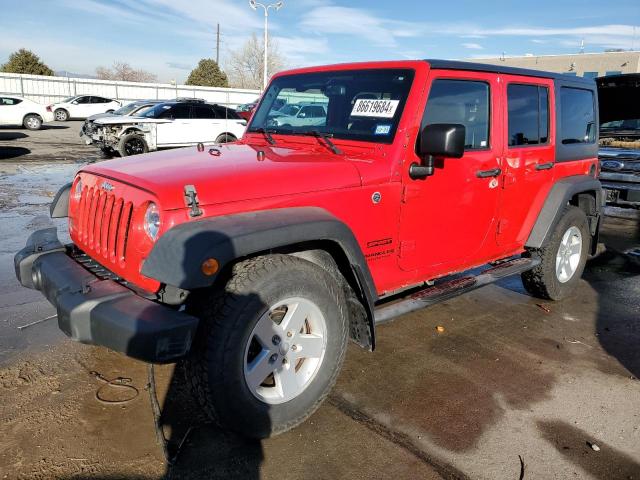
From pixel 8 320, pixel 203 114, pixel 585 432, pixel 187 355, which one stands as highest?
pixel 203 114

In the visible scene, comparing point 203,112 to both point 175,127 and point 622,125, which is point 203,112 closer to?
point 175,127

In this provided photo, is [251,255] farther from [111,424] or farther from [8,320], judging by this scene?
[8,320]

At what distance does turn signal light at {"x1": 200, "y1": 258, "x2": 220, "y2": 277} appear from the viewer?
242 centimetres

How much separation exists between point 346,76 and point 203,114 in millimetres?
12555

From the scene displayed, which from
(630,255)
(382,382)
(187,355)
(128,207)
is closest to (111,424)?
(187,355)

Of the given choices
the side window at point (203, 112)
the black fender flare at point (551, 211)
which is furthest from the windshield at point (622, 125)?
the side window at point (203, 112)

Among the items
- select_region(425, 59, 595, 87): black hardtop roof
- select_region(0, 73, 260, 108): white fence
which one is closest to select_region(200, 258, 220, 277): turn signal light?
select_region(425, 59, 595, 87): black hardtop roof

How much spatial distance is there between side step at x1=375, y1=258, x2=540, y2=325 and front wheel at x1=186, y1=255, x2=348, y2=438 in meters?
0.46

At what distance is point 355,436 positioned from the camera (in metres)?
2.93

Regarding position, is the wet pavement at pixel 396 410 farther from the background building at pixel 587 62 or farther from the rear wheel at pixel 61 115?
the background building at pixel 587 62

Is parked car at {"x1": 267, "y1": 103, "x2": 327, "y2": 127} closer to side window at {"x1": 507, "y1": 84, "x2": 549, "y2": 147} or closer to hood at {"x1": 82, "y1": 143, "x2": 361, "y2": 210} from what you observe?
hood at {"x1": 82, "y1": 143, "x2": 361, "y2": 210}

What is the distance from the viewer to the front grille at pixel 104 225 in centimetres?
281

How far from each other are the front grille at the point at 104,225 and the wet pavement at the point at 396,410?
36.8 inches

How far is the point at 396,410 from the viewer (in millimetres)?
3203
